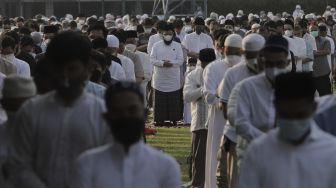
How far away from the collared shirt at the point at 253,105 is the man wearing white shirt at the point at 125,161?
285 centimetres

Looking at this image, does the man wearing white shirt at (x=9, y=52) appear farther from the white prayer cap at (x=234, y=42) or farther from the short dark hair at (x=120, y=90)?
the short dark hair at (x=120, y=90)

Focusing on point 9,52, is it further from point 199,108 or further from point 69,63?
point 69,63

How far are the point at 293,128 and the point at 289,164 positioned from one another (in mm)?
201

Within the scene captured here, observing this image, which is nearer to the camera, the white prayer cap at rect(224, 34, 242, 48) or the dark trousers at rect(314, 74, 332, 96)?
the white prayer cap at rect(224, 34, 242, 48)

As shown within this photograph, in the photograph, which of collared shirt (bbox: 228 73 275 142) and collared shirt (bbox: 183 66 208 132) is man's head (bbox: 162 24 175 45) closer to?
collared shirt (bbox: 183 66 208 132)

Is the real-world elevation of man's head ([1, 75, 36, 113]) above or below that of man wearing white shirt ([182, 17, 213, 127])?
above

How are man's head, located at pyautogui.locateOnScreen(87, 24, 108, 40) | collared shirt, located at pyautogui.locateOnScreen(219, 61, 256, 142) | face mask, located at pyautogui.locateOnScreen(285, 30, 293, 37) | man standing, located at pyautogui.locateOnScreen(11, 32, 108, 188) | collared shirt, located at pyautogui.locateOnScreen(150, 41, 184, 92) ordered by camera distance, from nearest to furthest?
man standing, located at pyautogui.locateOnScreen(11, 32, 108, 188)
collared shirt, located at pyautogui.locateOnScreen(219, 61, 256, 142)
man's head, located at pyautogui.locateOnScreen(87, 24, 108, 40)
face mask, located at pyautogui.locateOnScreen(285, 30, 293, 37)
collared shirt, located at pyautogui.locateOnScreen(150, 41, 184, 92)

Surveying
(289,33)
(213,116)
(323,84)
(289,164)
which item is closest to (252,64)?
(213,116)

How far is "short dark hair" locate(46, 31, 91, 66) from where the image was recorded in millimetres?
6684

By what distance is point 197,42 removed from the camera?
2397 centimetres

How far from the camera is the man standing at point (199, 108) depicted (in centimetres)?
1390

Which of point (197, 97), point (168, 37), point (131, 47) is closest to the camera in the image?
point (197, 97)

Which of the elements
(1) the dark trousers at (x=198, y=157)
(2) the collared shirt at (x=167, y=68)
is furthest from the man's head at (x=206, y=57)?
(2) the collared shirt at (x=167, y=68)

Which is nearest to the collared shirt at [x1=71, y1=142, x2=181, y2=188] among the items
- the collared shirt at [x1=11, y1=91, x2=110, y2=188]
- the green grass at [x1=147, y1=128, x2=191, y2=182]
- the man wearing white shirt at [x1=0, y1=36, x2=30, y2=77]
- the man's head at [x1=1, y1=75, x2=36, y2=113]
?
the collared shirt at [x1=11, y1=91, x2=110, y2=188]
